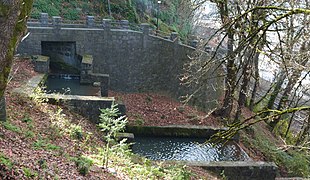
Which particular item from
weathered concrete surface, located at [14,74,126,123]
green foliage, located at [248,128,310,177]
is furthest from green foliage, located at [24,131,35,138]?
green foliage, located at [248,128,310,177]

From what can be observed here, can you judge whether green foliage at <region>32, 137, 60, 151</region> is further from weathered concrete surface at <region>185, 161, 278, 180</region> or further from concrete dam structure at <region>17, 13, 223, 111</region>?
concrete dam structure at <region>17, 13, 223, 111</region>

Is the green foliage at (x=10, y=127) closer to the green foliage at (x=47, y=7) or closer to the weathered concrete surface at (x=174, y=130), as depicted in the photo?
the weathered concrete surface at (x=174, y=130)

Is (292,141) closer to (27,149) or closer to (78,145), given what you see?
(78,145)

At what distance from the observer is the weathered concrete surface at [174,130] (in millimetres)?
13992

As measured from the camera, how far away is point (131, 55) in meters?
19.3

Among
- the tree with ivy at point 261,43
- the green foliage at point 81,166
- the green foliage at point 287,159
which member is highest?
the tree with ivy at point 261,43

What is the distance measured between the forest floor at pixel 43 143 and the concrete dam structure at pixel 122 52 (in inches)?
186

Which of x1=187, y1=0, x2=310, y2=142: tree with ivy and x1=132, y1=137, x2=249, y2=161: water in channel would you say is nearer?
x1=187, y1=0, x2=310, y2=142: tree with ivy

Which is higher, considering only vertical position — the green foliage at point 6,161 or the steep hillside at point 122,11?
the steep hillside at point 122,11

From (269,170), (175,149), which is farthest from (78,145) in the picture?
(269,170)

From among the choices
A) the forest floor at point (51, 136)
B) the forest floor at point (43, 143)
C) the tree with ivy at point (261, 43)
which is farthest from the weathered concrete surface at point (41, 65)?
the tree with ivy at point (261, 43)

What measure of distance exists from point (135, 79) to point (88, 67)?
10.2 ft

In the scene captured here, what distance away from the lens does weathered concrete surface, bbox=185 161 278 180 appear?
11320 millimetres

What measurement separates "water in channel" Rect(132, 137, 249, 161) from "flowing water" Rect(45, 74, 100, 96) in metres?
3.61
